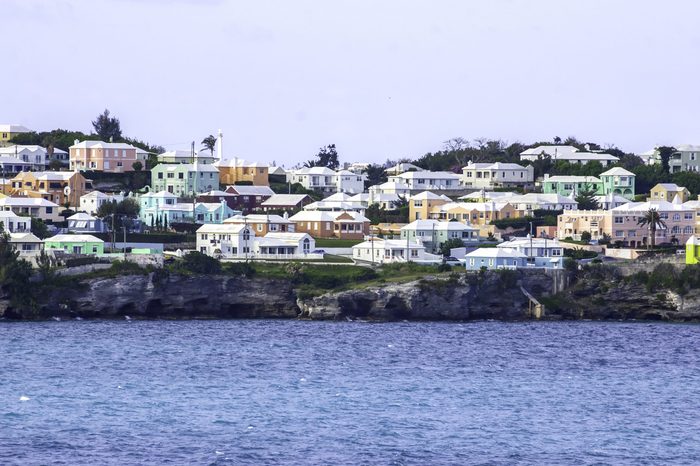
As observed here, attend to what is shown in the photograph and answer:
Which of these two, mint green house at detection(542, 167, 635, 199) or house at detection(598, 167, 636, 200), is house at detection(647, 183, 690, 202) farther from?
house at detection(598, 167, 636, 200)

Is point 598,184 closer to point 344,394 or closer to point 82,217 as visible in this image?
point 82,217

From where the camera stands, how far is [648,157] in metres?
189

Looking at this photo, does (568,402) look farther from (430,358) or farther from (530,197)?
(530,197)

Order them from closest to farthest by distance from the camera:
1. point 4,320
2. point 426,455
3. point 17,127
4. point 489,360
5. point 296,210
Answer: point 426,455, point 489,360, point 4,320, point 296,210, point 17,127

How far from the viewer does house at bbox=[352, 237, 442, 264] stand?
11631 cm

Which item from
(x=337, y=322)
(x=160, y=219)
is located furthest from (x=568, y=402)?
(x=160, y=219)

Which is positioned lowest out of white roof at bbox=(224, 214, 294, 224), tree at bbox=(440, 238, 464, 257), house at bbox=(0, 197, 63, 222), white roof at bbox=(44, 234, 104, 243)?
tree at bbox=(440, 238, 464, 257)

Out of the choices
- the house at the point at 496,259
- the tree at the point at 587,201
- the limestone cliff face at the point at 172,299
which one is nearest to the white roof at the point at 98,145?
the tree at the point at 587,201

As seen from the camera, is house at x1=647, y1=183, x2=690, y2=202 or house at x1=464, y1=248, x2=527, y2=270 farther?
house at x1=647, y1=183, x2=690, y2=202

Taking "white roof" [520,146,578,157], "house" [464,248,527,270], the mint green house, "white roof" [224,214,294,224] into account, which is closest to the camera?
"house" [464,248,527,270]

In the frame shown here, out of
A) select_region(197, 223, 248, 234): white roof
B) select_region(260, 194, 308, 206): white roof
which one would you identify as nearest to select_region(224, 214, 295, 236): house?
select_region(197, 223, 248, 234): white roof

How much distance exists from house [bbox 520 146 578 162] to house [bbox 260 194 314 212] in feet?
A: 120

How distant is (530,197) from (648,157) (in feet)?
147

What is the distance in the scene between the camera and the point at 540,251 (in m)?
114
